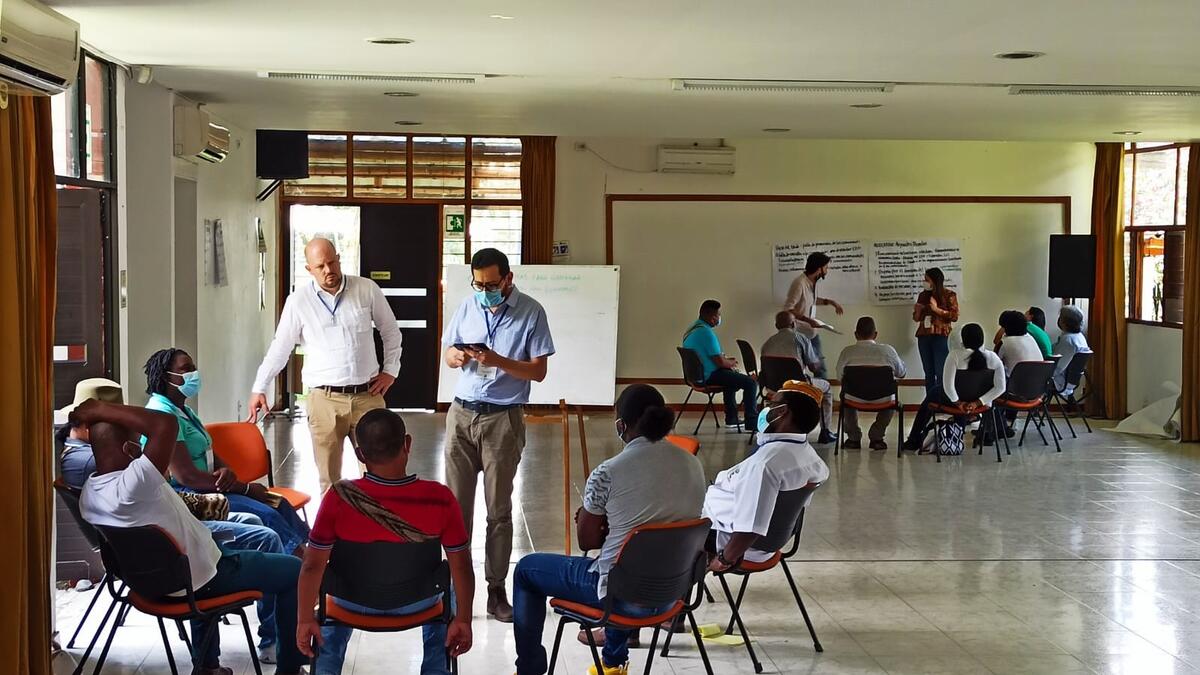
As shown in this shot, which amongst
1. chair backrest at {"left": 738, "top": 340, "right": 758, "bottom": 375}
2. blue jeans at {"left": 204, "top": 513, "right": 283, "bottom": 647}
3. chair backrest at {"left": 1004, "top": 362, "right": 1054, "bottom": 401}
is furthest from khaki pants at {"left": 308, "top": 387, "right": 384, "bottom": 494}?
chair backrest at {"left": 738, "top": 340, "right": 758, "bottom": 375}

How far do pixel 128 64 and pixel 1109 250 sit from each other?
33.2ft

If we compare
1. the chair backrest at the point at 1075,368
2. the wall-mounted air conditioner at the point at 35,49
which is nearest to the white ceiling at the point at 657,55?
Result: the wall-mounted air conditioner at the point at 35,49

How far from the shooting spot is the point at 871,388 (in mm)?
10352

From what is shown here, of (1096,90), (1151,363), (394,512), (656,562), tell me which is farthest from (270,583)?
(1151,363)

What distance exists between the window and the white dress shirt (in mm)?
8987

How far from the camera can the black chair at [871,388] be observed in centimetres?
1031

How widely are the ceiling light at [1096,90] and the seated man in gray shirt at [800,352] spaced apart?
3641mm

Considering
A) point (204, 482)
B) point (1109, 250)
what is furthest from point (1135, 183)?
point (204, 482)

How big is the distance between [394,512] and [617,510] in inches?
31.4

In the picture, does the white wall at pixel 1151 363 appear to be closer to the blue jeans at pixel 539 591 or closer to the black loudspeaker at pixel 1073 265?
the black loudspeaker at pixel 1073 265

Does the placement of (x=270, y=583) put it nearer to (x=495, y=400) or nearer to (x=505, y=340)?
(x=495, y=400)

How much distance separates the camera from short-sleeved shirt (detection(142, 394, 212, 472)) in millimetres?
4988

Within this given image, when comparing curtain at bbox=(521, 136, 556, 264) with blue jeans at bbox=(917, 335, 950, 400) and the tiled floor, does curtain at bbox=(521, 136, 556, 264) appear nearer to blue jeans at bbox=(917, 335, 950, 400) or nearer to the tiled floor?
the tiled floor

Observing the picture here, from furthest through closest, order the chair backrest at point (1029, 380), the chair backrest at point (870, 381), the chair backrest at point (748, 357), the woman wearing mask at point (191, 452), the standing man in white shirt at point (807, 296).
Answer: the chair backrest at point (748, 357) < the standing man in white shirt at point (807, 296) < the chair backrest at point (1029, 380) < the chair backrest at point (870, 381) < the woman wearing mask at point (191, 452)
